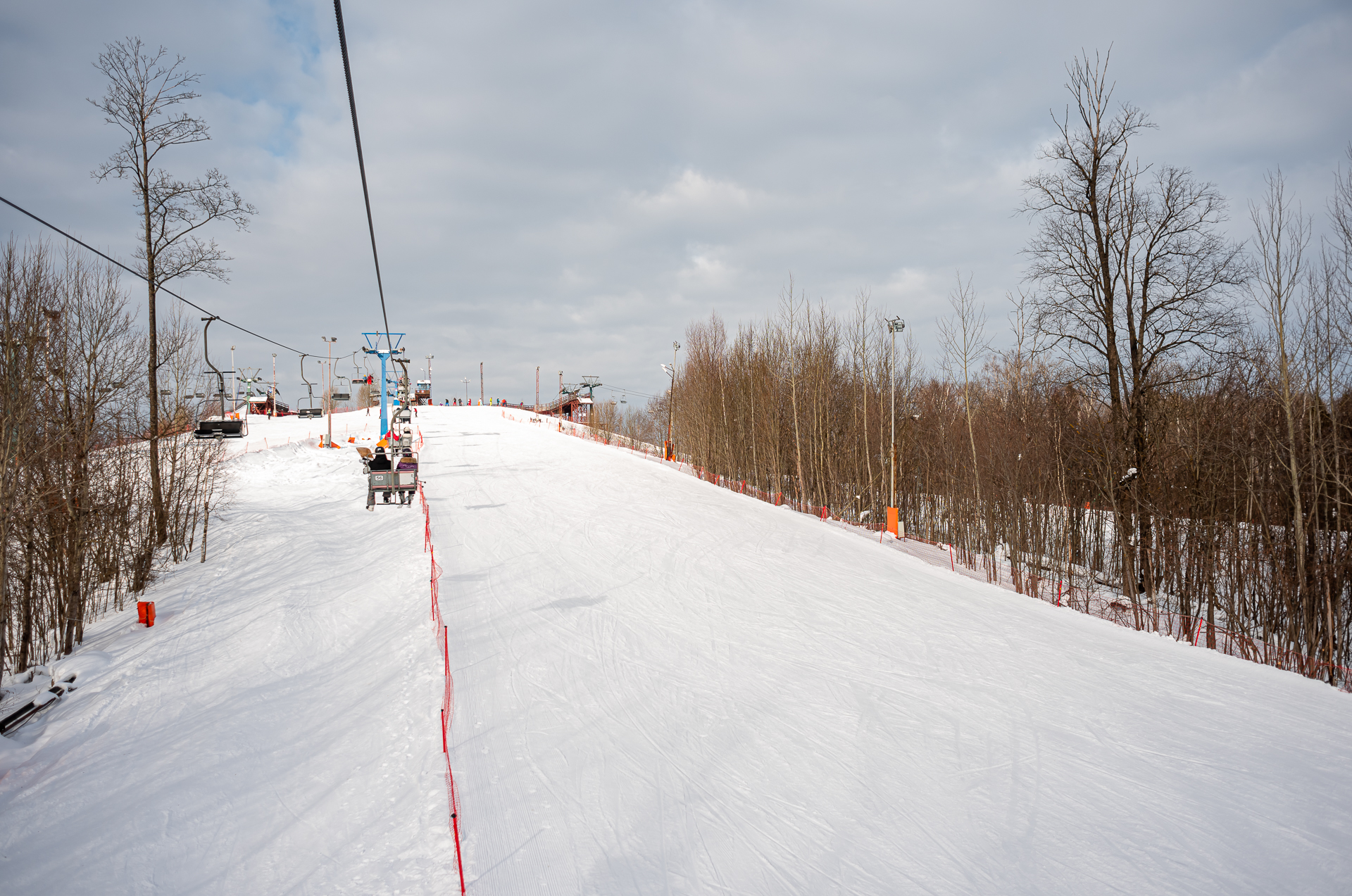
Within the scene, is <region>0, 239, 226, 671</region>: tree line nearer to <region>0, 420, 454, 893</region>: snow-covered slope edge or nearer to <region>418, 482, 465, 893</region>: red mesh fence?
<region>0, 420, 454, 893</region>: snow-covered slope edge

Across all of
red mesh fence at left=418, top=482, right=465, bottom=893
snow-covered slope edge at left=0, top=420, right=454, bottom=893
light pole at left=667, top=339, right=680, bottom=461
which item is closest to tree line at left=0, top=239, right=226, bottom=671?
snow-covered slope edge at left=0, top=420, right=454, bottom=893

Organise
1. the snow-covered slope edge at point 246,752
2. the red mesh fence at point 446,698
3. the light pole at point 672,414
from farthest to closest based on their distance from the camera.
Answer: the light pole at point 672,414
the snow-covered slope edge at point 246,752
the red mesh fence at point 446,698

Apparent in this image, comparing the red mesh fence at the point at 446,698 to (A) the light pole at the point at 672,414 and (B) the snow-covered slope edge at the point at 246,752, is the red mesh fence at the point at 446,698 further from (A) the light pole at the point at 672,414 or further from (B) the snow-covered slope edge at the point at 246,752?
(A) the light pole at the point at 672,414

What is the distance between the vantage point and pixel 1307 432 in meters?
13.9

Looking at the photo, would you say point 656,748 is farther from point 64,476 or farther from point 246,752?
point 64,476

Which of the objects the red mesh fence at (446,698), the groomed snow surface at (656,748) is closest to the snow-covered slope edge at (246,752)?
the groomed snow surface at (656,748)

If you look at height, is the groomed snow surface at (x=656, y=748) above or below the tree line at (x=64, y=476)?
below

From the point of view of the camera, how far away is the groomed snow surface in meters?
5.64

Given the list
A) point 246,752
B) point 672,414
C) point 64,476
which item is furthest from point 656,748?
point 672,414

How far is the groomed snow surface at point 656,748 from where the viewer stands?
5645 mm

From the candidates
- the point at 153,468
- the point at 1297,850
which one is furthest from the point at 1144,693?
the point at 153,468

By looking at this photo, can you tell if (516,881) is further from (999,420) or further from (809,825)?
(999,420)

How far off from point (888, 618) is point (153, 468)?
16.5 meters

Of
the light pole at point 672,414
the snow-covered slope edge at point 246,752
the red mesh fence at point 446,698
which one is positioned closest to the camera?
the red mesh fence at point 446,698
